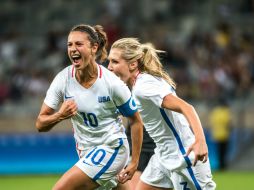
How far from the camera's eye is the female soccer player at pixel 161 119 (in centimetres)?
670

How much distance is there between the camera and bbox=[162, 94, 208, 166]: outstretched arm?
19.2 feet

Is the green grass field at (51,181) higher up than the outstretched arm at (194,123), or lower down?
lower down

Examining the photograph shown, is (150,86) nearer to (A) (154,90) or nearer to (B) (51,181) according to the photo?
(A) (154,90)

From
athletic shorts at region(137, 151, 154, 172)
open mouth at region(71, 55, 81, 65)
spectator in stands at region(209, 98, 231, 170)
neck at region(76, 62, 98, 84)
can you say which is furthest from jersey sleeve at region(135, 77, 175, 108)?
spectator in stands at region(209, 98, 231, 170)

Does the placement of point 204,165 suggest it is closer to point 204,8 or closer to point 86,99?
point 86,99

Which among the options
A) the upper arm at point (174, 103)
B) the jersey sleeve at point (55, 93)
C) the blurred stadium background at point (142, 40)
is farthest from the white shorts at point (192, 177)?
the blurred stadium background at point (142, 40)

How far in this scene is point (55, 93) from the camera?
22.2ft

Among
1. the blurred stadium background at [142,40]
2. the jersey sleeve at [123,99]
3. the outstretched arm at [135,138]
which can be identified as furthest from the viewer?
the blurred stadium background at [142,40]

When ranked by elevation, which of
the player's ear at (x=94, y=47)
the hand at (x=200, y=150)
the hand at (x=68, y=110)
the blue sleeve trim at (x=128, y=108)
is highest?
the player's ear at (x=94, y=47)

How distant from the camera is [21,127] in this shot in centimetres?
1795

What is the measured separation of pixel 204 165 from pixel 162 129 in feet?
1.59

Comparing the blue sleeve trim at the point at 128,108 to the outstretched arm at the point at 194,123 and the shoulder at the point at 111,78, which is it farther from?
the outstretched arm at the point at 194,123

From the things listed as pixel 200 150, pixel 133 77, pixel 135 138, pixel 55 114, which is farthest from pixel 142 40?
pixel 200 150

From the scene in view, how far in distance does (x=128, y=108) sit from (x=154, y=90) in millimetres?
419
